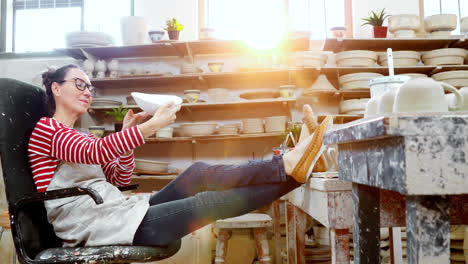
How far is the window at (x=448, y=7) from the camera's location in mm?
4117

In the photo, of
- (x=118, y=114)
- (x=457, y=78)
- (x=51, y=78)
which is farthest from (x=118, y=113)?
(x=457, y=78)

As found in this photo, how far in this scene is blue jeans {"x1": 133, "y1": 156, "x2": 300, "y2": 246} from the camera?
129 centimetres

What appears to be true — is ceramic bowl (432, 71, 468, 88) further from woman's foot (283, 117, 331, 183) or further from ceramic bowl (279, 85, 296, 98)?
woman's foot (283, 117, 331, 183)

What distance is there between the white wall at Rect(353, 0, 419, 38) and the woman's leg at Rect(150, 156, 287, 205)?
3056mm

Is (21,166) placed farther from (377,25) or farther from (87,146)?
(377,25)

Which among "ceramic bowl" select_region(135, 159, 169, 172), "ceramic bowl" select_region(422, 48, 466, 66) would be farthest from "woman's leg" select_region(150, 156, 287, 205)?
"ceramic bowl" select_region(422, 48, 466, 66)

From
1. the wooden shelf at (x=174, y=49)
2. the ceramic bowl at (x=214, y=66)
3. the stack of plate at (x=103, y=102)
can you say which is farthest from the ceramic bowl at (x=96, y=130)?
the ceramic bowl at (x=214, y=66)

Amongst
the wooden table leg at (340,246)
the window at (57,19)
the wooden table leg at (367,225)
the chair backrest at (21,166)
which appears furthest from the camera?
the window at (57,19)

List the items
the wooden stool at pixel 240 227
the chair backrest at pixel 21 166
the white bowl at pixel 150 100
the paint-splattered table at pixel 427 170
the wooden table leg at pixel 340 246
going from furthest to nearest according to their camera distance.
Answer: the wooden stool at pixel 240 227, the white bowl at pixel 150 100, the chair backrest at pixel 21 166, the wooden table leg at pixel 340 246, the paint-splattered table at pixel 427 170

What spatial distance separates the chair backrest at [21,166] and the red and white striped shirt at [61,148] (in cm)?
3

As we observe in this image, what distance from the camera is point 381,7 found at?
Result: 4.05 meters

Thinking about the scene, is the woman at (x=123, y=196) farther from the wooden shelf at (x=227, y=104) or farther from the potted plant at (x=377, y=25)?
the potted plant at (x=377, y=25)

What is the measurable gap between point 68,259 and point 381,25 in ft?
11.8

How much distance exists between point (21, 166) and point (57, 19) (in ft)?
12.0
